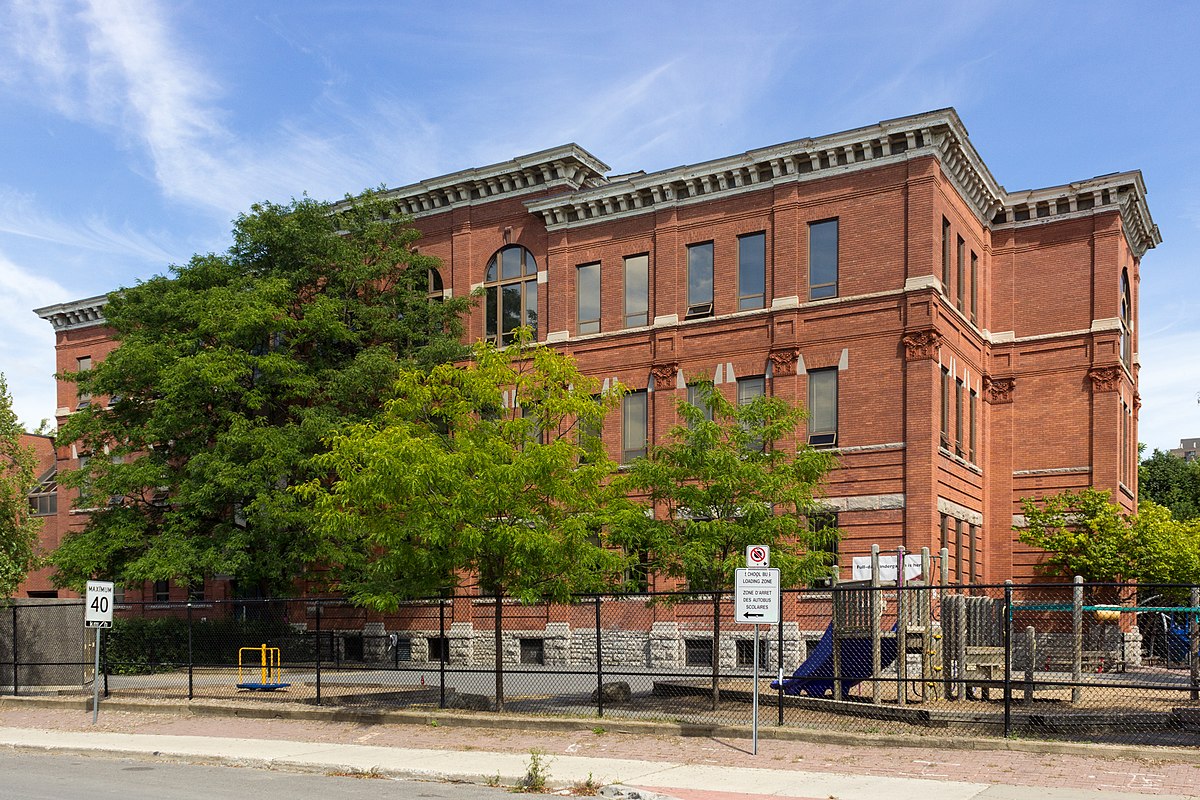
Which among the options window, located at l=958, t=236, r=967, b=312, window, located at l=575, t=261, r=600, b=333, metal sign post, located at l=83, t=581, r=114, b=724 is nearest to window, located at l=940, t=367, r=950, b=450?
window, located at l=958, t=236, r=967, b=312

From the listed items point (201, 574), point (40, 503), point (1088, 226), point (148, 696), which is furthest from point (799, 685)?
point (40, 503)

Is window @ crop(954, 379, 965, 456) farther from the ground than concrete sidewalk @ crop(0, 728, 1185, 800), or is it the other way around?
window @ crop(954, 379, 965, 456)

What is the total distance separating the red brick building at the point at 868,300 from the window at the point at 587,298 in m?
0.07

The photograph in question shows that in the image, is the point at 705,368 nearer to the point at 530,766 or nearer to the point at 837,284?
the point at 837,284

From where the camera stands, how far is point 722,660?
33.6 m

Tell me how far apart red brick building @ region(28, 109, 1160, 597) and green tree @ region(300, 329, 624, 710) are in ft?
38.7

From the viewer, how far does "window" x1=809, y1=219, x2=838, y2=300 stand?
1350 inches

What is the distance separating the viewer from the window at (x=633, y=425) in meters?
37.5

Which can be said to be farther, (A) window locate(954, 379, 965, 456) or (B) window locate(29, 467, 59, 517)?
(B) window locate(29, 467, 59, 517)

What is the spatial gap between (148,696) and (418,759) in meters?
11.4

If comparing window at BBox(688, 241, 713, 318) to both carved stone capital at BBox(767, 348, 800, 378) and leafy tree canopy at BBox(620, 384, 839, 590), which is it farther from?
leafy tree canopy at BBox(620, 384, 839, 590)

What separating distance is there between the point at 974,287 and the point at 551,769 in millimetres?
26091

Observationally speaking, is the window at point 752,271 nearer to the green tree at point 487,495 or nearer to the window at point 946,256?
the window at point 946,256

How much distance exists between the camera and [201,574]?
128ft
